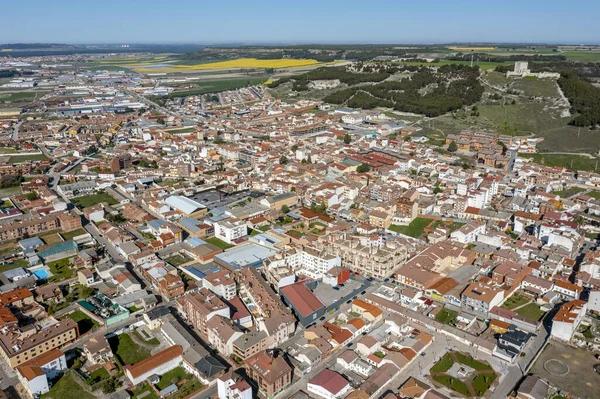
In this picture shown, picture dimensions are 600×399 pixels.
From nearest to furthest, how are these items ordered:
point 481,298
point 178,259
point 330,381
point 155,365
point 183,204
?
point 330,381 → point 155,365 → point 481,298 → point 178,259 → point 183,204

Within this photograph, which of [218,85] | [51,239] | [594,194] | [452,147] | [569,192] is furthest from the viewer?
[218,85]

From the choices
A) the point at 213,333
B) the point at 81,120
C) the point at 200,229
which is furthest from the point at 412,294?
the point at 81,120

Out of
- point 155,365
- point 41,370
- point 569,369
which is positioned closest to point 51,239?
point 41,370

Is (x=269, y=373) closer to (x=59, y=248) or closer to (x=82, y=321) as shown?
(x=82, y=321)

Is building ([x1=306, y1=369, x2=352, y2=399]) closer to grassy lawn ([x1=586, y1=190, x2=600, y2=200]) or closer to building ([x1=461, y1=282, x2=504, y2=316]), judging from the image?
building ([x1=461, y1=282, x2=504, y2=316])

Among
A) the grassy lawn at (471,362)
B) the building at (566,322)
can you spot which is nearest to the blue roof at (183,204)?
the grassy lawn at (471,362)

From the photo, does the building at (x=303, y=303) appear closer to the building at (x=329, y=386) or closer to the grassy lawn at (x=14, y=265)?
the building at (x=329, y=386)
